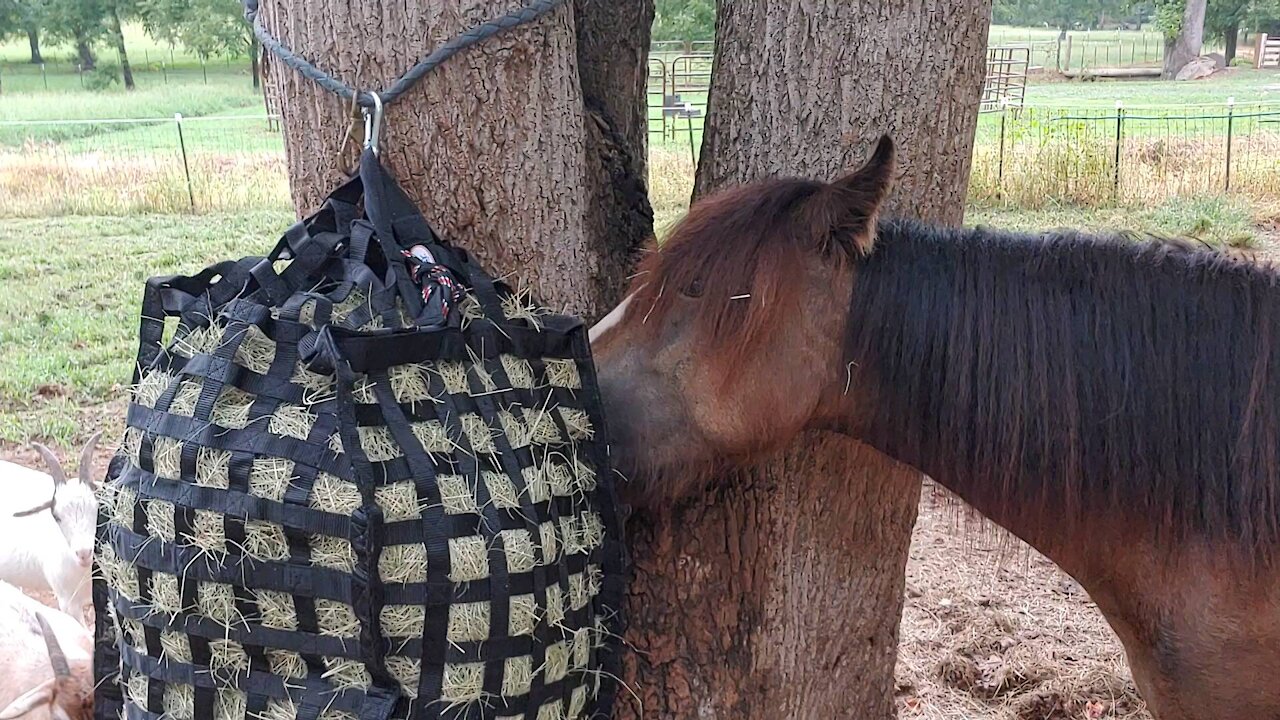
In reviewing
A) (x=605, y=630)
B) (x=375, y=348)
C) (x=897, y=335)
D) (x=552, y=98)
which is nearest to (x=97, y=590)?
(x=375, y=348)

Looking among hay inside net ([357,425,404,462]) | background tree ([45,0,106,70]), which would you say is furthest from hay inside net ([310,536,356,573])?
background tree ([45,0,106,70])

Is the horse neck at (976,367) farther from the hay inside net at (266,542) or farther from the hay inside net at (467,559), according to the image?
the hay inside net at (266,542)

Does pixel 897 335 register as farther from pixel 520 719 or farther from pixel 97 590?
pixel 97 590

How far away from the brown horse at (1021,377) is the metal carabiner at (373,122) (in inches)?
21.6

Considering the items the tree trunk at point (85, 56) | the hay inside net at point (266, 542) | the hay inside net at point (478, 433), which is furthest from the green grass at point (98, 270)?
the tree trunk at point (85, 56)

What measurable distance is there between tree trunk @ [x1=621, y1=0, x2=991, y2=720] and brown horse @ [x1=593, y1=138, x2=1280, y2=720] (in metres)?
0.39

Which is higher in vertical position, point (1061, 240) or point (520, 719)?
point (1061, 240)

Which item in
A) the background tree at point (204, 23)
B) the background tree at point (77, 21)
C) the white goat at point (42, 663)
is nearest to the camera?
the white goat at point (42, 663)

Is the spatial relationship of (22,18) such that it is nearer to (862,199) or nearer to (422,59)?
(422,59)

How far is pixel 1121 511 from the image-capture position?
1.88 metres

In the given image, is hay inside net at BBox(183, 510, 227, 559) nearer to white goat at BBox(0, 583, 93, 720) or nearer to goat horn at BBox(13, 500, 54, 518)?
white goat at BBox(0, 583, 93, 720)

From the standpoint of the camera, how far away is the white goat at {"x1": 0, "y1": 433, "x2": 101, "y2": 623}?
395 cm

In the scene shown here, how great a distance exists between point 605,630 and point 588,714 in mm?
190

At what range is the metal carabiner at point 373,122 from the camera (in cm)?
182
